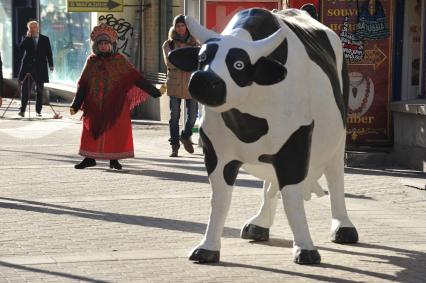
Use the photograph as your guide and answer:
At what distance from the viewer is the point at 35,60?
73.0 ft

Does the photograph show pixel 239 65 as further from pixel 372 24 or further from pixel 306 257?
pixel 372 24

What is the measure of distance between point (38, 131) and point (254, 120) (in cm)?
1189

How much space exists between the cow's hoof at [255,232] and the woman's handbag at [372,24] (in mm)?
5789

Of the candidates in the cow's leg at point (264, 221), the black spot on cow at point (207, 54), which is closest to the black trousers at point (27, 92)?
the cow's leg at point (264, 221)

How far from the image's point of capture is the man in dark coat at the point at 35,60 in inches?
870

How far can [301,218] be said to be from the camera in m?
8.17

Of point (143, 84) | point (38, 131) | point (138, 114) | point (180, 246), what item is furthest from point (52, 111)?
point (180, 246)

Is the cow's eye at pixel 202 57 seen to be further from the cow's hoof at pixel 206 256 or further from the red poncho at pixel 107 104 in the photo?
the red poncho at pixel 107 104

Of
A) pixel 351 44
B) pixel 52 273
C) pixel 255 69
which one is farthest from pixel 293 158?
pixel 351 44

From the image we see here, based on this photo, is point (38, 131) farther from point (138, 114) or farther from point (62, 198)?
point (62, 198)

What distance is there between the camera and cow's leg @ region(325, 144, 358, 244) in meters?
9.16

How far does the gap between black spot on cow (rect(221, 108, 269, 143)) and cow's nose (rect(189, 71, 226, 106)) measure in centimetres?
43

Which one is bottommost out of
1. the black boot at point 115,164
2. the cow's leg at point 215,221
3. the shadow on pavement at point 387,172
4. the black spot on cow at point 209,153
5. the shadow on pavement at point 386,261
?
the shadow on pavement at point 387,172

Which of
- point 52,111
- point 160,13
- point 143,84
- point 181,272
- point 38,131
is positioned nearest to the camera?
point 181,272
